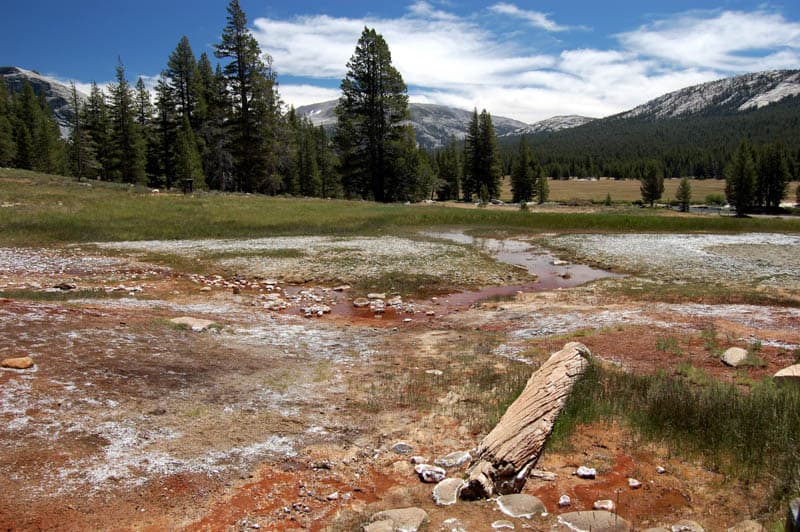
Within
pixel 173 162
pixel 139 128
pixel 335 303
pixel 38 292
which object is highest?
pixel 139 128

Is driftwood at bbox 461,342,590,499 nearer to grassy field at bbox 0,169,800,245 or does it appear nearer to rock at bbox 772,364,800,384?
rock at bbox 772,364,800,384

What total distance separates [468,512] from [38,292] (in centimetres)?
1826

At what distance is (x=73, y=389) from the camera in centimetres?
838

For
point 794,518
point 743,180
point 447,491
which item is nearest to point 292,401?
point 447,491

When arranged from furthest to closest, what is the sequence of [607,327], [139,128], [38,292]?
[139,128]
[38,292]
[607,327]

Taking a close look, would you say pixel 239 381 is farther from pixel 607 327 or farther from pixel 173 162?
pixel 173 162

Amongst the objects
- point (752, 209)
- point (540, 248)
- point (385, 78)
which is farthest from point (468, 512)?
point (752, 209)

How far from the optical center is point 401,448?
7.66 metres

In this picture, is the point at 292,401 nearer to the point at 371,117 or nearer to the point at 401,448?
the point at 401,448

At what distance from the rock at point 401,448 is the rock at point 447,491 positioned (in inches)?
42.1

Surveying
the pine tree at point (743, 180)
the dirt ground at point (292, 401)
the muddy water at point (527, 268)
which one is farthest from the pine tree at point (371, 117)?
the pine tree at point (743, 180)

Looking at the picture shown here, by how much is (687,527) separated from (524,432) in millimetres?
2308

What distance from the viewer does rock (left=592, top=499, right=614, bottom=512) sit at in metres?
5.84

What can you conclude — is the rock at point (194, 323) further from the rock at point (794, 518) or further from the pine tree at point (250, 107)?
the pine tree at point (250, 107)
